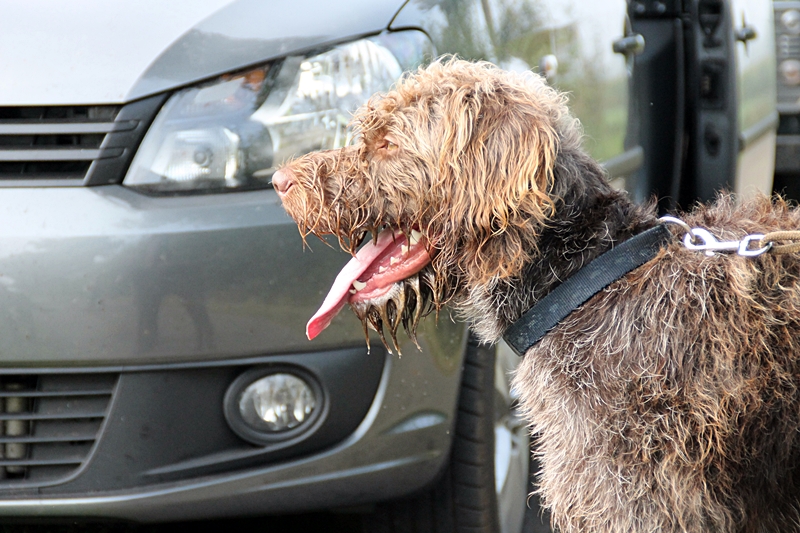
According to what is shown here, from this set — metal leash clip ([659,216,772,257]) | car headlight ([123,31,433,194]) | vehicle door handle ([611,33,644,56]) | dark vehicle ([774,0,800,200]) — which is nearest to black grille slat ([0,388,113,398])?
car headlight ([123,31,433,194])

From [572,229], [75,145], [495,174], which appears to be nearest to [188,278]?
[75,145]

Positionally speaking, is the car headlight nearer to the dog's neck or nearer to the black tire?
the dog's neck

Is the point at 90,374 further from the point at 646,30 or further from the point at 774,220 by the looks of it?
the point at 646,30

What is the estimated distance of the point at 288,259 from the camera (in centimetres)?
262

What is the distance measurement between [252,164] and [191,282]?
40 centimetres

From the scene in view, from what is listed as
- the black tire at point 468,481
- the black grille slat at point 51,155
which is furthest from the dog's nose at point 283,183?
the black tire at point 468,481

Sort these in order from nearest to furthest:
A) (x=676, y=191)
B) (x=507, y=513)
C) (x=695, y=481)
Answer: (x=695, y=481) < (x=507, y=513) < (x=676, y=191)

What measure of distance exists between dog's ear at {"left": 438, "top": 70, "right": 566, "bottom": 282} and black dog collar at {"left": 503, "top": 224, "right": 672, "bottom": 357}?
13 cm

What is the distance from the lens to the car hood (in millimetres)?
2605

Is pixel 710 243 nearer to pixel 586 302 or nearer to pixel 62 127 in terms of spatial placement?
pixel 586 302

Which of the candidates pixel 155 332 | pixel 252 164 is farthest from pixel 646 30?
pixel 155 332

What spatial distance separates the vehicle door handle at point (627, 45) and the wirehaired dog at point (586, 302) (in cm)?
184

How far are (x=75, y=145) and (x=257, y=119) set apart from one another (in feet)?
1.79

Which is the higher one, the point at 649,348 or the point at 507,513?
the point at 649,348
